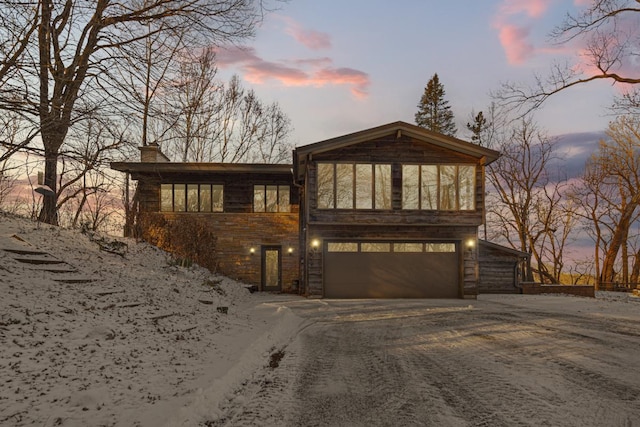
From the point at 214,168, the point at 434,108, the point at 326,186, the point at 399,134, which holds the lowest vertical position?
the point at 326,186

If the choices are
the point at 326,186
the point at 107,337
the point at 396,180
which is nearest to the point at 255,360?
the point at 107,337

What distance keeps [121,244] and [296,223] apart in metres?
9.04

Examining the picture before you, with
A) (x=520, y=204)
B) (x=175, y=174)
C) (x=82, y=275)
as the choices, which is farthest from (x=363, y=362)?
(x=520, y=204)

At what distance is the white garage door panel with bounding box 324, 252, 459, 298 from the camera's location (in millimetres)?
17750

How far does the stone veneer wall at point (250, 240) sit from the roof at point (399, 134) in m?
4.39

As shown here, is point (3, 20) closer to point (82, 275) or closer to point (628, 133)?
point (82, 275)

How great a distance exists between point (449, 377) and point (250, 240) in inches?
623

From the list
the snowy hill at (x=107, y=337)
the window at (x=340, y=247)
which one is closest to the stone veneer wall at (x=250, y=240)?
the window at (x=340, y=247)

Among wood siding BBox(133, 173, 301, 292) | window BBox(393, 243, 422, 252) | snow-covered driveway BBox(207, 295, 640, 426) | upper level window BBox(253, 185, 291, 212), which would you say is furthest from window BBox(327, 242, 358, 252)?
snow-covered driveway BBox(207, 295, 640, 426)

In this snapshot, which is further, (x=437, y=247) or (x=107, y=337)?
(x=437, y=247)

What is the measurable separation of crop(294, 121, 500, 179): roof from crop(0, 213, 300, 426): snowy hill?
7225 millimetres

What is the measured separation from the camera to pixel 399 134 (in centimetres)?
1744

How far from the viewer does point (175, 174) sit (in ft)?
67.9

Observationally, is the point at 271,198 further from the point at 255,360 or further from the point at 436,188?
the point at 255,360
